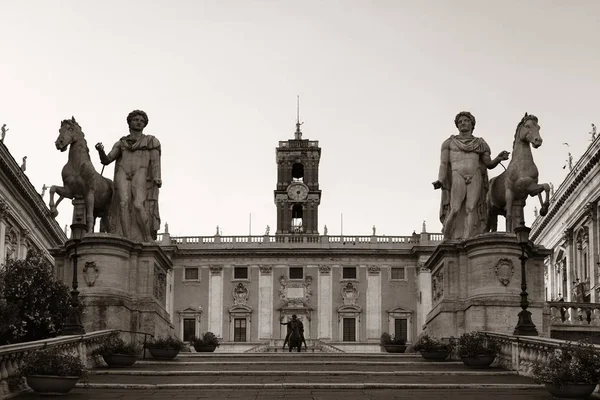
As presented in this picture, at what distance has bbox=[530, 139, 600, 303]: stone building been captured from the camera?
62.9 meters

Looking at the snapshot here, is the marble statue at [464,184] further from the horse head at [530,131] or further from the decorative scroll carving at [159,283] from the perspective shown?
the decorative scroll carving at [159,283]

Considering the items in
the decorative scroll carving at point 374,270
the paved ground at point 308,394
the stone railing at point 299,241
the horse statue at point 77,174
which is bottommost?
the paved ground at point 308,394

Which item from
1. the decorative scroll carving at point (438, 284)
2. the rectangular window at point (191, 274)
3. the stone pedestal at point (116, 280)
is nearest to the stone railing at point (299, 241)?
the rectangular window at point (191, 274)

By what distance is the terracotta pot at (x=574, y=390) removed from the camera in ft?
54.0

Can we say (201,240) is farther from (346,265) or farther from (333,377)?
(333,377)

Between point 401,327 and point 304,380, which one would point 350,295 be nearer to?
point 401,327

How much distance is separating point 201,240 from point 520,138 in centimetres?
6375

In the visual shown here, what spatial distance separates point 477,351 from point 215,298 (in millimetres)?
66573

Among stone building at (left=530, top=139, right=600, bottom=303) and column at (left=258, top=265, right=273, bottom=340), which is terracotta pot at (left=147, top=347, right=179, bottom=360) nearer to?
stone building at (left=530, top=139, right=600, bottom=303)

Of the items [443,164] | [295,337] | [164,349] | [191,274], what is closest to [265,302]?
[191,274]

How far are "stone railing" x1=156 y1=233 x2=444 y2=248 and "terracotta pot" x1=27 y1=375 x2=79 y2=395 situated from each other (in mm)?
70753

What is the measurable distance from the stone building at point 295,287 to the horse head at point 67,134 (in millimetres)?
59470

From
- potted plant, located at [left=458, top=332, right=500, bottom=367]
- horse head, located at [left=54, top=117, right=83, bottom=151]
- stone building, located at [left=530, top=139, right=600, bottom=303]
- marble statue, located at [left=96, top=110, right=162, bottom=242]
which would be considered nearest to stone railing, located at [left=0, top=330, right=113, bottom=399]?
marble statue, located at [left=96, top=110, right=162, bottom=242]

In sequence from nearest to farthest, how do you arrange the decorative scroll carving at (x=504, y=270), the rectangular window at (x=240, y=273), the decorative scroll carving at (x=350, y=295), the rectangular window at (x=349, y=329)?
1. the decorative scroll carving at (x=504, y=270)
2. the rectangular window at (x=349, y=329)
3. the decorative scroll carving at (x=350, y=295)
4. the rectangular window at (x=240, y=273)
